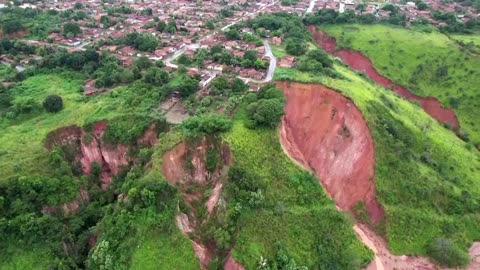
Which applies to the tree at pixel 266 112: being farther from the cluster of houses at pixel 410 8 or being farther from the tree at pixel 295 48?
the cluster of houses at pixel 410 8

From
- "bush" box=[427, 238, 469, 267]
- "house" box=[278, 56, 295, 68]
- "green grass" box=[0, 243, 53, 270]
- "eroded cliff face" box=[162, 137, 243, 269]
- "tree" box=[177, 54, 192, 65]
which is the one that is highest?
"house" box=[278, 56, 295, 68]

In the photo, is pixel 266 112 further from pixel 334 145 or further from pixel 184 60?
pixel 184 60

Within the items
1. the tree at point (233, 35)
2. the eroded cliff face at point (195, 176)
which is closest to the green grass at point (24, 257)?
the eroded cliff face at point (195, 176)

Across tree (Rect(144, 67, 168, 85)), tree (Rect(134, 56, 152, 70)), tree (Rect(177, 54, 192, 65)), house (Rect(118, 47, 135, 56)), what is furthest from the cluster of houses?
tree (Rect(144, 67, 168, 85))

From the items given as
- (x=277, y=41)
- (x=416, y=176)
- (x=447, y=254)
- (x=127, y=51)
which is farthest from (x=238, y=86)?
(x=447, y=254)

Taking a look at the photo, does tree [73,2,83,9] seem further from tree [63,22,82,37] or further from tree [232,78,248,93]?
tree [232,78,248,93]

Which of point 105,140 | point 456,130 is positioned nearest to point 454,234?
point 456,130

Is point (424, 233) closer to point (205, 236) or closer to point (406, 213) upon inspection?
point (406, 213)
